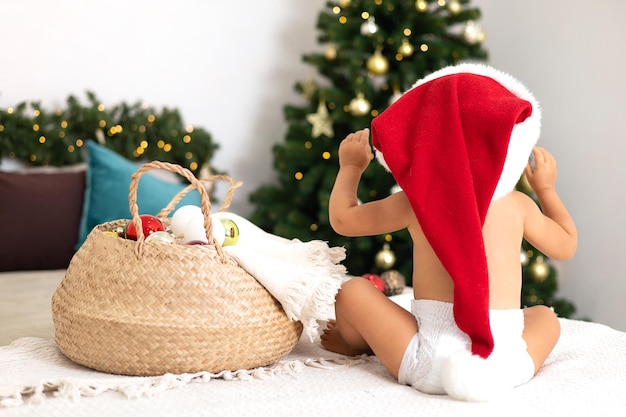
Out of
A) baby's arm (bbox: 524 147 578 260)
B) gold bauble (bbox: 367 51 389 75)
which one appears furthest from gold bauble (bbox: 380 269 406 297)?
gold bauble (bbox: 367 51 389 75)

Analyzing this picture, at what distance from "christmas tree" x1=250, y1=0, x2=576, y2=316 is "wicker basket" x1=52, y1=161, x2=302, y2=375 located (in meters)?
1.47

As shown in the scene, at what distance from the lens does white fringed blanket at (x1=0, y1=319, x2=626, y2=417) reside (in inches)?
44.5

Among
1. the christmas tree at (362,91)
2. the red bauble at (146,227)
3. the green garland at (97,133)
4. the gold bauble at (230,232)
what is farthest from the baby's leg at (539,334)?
the green garland at (97,133)

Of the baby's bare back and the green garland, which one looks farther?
the green garland

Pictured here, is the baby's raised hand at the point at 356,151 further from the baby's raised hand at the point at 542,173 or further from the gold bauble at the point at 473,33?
the gold bauble at the point at 473,33

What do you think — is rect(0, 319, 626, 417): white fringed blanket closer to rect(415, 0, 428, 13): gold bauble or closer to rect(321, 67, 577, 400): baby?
rect(321, 67, 577, 400): baby

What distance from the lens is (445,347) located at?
1289 mm

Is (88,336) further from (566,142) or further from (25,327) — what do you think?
(566,142)

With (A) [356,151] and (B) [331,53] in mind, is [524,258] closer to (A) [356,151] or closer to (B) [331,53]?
(B) [331,53]

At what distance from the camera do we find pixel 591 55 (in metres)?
2.79

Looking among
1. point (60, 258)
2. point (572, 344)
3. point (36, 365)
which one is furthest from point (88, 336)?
point (60, 258)

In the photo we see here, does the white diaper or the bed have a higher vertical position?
the white diaper

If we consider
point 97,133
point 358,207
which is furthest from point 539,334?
point 97,133

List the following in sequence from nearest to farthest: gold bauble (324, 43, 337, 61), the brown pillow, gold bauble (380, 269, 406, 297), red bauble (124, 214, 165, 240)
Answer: red bauble (124, 214, 165, 240)
gold bauble (380, 269, 406, 297)
the brown pillow
gold bauble (324, 43, 337, 61)
